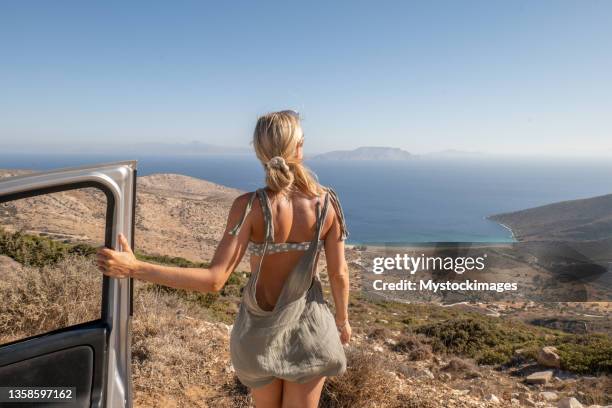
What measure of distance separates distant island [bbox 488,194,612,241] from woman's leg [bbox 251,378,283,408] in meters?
71.7

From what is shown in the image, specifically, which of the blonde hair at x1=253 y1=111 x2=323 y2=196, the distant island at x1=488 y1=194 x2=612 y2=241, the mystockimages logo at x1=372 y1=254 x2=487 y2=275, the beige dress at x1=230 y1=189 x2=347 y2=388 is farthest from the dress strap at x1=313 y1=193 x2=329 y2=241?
the distant island at x1=488 y1=194 x2=612 y2=241

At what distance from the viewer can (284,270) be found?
1.69 metres

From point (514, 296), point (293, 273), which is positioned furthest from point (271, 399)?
point (514, 296)

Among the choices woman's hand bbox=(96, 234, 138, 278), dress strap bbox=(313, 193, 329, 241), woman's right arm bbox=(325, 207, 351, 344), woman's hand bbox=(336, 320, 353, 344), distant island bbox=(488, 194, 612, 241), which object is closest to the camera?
woman's hand bbox=(96, 234, 138, 278)

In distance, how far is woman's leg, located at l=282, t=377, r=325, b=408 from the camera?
173 cm

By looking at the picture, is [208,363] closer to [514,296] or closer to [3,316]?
[3,316]

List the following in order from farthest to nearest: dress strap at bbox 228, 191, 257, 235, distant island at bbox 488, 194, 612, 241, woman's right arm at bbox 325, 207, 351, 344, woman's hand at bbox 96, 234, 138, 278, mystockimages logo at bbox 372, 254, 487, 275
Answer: distant island at bbox 488, 194, 612, 241 → mystockimages logo at bbox 372, 254, 487, 275 → woman's right arm at bbox 325, 207, 351, 344 → dress strap at bbox 228, 191, 257, 235 → woman's hand at bbox 96, 234, 138, 278

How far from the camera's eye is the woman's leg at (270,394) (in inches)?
69.4

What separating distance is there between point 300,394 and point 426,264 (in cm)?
3645

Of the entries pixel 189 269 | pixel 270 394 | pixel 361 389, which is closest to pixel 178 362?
pixel 361 389

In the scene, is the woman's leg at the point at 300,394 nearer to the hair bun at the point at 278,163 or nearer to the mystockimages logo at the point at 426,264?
the hair bun at the point at 278,163

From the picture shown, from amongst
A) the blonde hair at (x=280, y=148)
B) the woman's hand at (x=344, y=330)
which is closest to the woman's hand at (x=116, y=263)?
the blonde hair at (x=280, y=148)

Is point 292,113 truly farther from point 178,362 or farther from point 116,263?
point 178,362

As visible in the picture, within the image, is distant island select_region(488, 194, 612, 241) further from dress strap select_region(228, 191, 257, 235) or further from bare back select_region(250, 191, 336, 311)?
dress strap select_region(228, 191, 257, 235)
